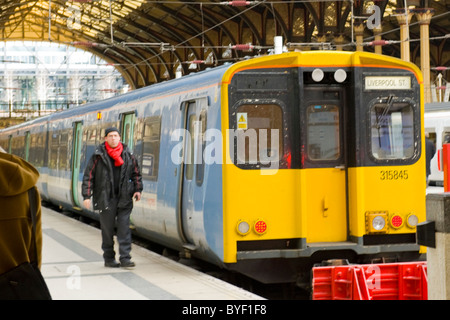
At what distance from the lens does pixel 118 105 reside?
47.2 ft

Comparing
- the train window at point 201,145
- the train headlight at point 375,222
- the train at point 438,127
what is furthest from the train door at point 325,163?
the train at point 438,127

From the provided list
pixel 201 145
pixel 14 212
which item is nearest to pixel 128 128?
pixel 201 145

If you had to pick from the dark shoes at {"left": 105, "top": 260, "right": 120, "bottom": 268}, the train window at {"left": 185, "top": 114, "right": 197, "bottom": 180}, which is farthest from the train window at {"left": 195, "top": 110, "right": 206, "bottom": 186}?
the dark shoes at {"left": 105, "top": 260, "right": 120, "bottom": 268}

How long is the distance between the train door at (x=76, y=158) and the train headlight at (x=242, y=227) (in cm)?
933

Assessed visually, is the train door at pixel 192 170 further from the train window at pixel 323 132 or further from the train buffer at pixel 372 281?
the train buffer at pixel 372 281

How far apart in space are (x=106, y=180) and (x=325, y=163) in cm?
258

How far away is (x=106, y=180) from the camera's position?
10273mm

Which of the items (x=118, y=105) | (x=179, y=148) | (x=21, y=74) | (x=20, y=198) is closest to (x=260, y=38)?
(x=118, y=105)

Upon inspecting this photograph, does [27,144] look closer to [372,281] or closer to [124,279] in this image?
[124,279]

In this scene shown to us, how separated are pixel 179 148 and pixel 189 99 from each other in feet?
2.29

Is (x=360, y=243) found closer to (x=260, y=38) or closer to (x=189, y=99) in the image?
(x=189, y=99)

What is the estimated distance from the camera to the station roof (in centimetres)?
3409

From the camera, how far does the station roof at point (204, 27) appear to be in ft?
112

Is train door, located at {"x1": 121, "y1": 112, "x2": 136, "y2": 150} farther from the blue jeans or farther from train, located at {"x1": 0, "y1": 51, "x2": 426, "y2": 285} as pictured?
train, located at {"x1": 0, "y1": 51, "x2": 426, "y2": 285}
